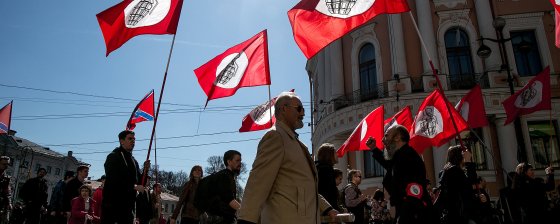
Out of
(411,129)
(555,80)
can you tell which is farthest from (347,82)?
(411,129)

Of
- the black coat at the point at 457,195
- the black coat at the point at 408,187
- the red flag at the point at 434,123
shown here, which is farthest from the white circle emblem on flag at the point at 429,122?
the black coat at the point at 408,187

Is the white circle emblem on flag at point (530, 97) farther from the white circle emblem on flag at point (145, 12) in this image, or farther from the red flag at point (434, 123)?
the white circle emblem on flag at point (145, 12)

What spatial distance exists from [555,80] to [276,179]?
19506 millimetres

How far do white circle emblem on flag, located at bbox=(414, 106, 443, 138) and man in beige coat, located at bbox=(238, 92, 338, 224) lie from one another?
245 inches

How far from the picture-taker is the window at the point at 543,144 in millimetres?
17094

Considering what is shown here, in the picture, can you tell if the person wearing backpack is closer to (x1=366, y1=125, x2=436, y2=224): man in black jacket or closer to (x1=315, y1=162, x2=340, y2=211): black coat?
(x1=315, y1=162, x2=340, y2=211): black coat

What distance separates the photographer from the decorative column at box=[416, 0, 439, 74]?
1883cm

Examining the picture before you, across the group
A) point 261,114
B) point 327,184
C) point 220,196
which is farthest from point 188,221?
point 261,114

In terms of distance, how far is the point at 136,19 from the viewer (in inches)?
262

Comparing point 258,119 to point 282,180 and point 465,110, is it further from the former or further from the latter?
point 282,180

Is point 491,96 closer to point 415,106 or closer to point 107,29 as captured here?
point 415,106

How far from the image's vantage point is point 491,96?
17781 mm

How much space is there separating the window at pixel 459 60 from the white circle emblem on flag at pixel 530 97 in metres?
8.78

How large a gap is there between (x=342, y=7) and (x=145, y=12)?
325cm
